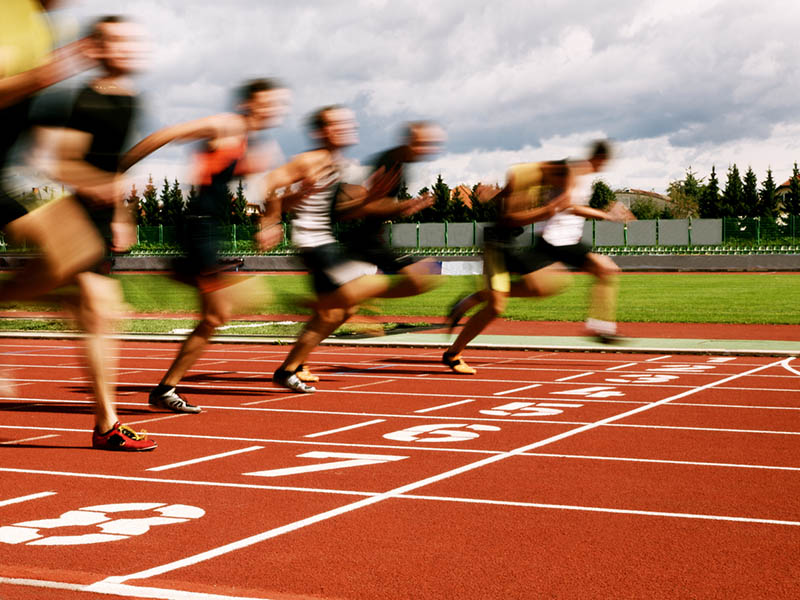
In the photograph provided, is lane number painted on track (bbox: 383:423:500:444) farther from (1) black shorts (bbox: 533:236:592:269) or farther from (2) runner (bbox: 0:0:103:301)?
(1) black shorts (bbox: 533:236:592:269)

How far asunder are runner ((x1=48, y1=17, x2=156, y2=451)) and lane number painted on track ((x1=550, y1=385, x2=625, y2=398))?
13.5 feet

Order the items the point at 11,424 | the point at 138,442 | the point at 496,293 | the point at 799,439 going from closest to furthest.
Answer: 1. the point at 138,442
2. the point at 799,439
3. the point at 11,424
4. the point at 496,293

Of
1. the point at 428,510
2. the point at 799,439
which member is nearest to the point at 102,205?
the point at 428,510

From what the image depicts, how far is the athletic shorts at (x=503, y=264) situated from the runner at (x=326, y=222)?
175 cm

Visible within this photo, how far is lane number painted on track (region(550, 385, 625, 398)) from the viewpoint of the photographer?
28.3 feet

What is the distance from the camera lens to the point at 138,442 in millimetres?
5824

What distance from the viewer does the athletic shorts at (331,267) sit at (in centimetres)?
852

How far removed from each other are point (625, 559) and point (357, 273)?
16.5 feet

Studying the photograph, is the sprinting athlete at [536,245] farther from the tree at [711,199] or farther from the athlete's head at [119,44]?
the tree at [711,199]

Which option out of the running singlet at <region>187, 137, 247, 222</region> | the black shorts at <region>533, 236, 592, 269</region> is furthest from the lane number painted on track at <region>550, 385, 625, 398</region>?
the running singlet at <region>187, 137, 247, 222</region>

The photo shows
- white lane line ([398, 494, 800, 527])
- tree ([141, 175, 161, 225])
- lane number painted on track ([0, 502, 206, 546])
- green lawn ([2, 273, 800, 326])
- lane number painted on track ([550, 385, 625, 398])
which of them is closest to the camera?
lane number painted on track ([0, 502, 206, 546])

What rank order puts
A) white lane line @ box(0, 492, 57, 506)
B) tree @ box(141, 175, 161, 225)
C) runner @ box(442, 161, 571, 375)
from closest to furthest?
white lane line @ box(0, 492, 57, 506), runner @ box(442, 161, 571, 375), tree @ box(141, 175, 161, 225)

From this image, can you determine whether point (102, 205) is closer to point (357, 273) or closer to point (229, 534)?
point (229, 534)

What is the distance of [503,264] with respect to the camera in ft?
33.4
